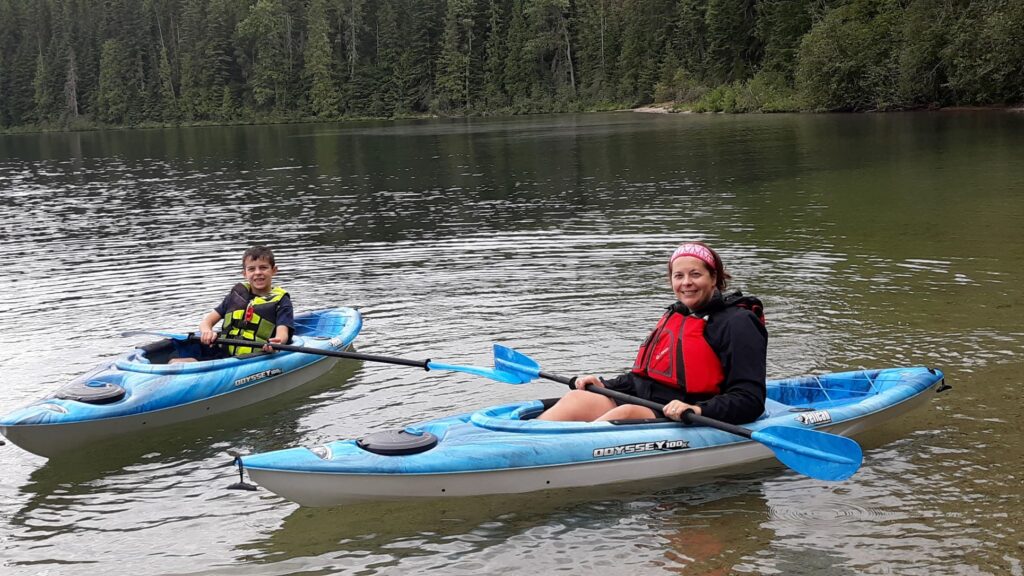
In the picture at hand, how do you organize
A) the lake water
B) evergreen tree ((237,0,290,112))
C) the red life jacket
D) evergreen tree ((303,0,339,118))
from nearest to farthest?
the lake water → the red life jacket → evergreen tree ((303,0,339,118)) → evergreen tree ((237,0,290,112))

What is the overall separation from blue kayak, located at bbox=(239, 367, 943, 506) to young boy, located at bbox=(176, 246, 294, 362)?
318 centimetres

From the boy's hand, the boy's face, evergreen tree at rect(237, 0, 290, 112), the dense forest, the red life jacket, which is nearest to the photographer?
the red life jacket

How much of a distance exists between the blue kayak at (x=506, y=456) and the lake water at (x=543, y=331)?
18 cm

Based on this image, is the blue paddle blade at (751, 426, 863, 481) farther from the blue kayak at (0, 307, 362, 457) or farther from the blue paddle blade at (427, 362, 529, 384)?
the blue kayak at (0, 307, 362, 457)

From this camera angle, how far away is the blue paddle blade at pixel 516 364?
24.5 ft

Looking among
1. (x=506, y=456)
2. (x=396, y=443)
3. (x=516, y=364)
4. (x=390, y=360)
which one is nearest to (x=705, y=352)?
(x=506, y=456)

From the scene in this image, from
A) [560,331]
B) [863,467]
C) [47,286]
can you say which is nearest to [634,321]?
[560,331]

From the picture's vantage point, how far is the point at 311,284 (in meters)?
13.6

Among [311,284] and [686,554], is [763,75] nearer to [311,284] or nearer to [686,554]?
[311,284]

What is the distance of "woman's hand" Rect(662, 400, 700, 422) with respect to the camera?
6168 millimetres

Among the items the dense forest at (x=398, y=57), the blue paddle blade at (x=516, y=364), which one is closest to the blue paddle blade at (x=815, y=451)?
the blue paddle blade at (x=516, y=364)

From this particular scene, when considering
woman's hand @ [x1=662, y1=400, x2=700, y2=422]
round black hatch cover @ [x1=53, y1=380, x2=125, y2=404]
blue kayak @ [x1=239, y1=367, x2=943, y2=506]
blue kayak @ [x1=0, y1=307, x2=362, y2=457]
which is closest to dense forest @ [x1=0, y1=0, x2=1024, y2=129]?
blue kayak @ [x1=0, y1=307, x2=362, y2=457]

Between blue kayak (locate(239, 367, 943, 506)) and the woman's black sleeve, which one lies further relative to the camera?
the woman's black sleeve

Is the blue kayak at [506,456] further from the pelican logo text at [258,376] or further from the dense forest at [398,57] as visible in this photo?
the dense forest at [398,57]
